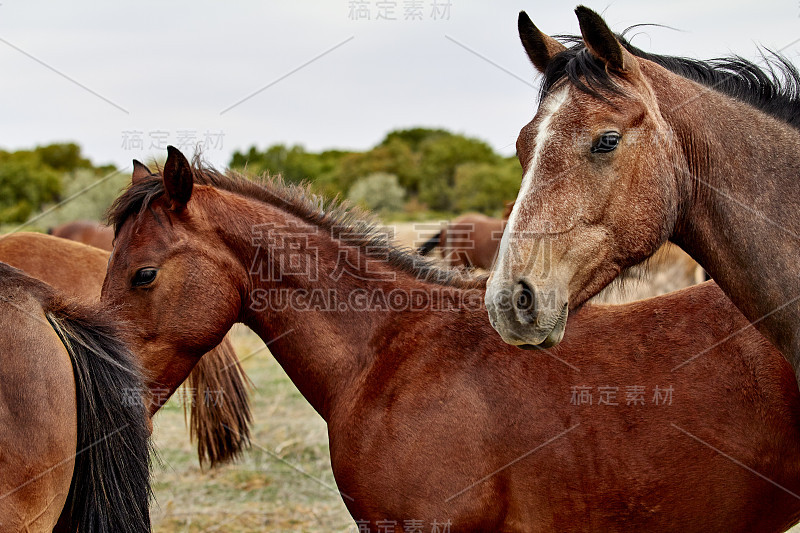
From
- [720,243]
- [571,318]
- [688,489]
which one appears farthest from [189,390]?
[720,243]

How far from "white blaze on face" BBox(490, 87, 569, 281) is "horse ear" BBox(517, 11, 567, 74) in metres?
0.22

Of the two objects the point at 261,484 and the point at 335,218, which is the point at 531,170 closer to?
the point at 335,218

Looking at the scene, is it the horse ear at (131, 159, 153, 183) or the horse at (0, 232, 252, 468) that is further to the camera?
the horse at (0, 232, 252, 468)

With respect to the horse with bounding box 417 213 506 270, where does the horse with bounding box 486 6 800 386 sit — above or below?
above

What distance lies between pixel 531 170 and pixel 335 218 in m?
1.49

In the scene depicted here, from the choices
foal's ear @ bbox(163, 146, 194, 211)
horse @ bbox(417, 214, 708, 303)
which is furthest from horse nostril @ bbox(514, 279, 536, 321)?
horse @ bbox(417, 214, 708, 303)

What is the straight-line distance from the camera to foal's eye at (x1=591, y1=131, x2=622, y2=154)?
6.76 ft

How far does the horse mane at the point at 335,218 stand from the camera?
10.9ft

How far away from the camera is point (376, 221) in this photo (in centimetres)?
353

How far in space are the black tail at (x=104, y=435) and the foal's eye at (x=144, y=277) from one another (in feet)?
2.05

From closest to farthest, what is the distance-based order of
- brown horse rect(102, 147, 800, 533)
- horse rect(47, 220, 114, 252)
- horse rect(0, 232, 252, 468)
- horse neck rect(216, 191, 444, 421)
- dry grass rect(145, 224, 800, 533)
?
brown horse rect(102, 147, 800, 533) < horse neck rect(216, 191, 444, 421) < horse rect(0, 232, 252, 468) < dry grass rect(145, 224, 800, 533) < horse rect(47, 220, 114, 252)

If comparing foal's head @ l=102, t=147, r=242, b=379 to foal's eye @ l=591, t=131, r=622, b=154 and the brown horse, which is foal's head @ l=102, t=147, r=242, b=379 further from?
foal's eye @ l=591, t=131, r=622, b=154

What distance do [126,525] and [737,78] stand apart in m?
2.71

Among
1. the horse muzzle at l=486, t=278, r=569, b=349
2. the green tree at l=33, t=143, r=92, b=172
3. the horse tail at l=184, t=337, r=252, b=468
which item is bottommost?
the horse tail at l=184, t=337, r=252, b=468
